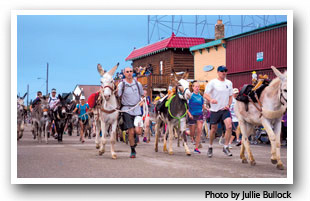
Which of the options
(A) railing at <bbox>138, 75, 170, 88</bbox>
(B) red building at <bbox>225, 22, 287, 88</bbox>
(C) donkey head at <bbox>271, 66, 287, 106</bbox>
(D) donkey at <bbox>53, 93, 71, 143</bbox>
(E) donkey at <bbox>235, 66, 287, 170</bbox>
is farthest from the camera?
(A) railing at <bbox>138, 75, 170, 88</bbox>

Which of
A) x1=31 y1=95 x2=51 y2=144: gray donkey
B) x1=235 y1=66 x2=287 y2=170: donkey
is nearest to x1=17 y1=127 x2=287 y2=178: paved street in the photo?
x1=235 y1=66 x2=287 y2=170: donkey

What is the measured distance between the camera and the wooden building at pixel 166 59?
3959 centimetres

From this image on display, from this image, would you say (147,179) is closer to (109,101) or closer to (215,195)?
(215,195)

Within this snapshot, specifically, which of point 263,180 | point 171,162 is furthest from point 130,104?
point 263,180

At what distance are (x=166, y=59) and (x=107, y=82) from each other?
91.8 ft

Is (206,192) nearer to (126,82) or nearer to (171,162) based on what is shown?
(171,162)

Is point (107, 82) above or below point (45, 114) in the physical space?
above

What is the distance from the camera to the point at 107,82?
13656 millimetres

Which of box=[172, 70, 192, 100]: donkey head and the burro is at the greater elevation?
box=[172, 70, 192, 100]: donkey head

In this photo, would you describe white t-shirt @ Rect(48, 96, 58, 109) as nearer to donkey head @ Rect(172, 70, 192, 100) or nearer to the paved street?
the paved street

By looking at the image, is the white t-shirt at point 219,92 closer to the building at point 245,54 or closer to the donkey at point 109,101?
the donkey at point 109,101

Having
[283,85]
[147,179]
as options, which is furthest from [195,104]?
[147,179]

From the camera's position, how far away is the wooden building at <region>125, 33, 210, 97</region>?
39.6 m
